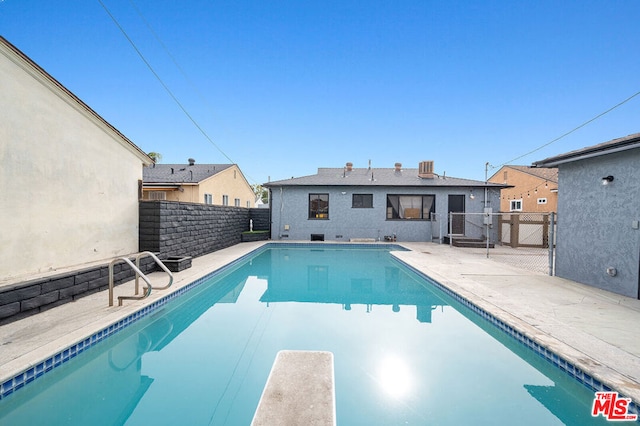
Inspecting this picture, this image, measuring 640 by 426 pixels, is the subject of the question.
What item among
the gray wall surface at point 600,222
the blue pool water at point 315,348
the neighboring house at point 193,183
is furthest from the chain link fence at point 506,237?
the neighboring house at point 193,183

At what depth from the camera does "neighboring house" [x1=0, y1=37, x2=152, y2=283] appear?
4.22 meters

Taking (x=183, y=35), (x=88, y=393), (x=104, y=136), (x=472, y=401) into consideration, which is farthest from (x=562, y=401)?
(x=183, y=35)

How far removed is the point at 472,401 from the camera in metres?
2.82

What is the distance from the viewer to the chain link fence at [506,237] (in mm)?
10070

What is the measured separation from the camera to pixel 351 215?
14.8 metres

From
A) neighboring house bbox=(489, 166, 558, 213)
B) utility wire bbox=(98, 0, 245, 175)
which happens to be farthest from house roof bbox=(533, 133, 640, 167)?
neighboring house bbox=(489, 166, 558, 213)

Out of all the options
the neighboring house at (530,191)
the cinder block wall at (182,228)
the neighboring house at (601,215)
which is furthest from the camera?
the neighboring house at (530,191)

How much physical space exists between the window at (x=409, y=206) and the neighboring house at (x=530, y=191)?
869 cm

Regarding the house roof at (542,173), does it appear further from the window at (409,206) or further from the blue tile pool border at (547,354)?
the blue tile pool border at (547,354)

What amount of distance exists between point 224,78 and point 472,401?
17272mm

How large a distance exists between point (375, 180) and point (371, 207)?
5.31 feet

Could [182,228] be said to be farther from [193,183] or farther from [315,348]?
[193,183]

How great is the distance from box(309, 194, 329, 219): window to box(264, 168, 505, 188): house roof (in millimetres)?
767

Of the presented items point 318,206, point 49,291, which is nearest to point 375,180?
point 318,206
